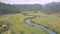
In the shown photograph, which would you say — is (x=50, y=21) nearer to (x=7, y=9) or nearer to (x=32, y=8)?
(x=32, y=8)

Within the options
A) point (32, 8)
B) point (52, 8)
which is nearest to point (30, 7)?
point (32, 8)

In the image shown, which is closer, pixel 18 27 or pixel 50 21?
pixel 18 27

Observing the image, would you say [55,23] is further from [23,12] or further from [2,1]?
[2,1]

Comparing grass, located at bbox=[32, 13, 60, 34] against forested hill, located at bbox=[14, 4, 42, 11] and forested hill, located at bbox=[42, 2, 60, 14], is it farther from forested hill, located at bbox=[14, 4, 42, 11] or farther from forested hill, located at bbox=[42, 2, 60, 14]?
forested hill, located at bbox=[14, 4, 42, 11]

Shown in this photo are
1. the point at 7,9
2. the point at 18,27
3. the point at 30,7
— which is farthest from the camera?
the point at 30,7

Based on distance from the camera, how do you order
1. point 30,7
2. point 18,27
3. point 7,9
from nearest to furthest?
point 18,27 → point 7,9 → point 30,7

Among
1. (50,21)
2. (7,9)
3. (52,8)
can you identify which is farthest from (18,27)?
(52,8)

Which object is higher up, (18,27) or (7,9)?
(7,9)

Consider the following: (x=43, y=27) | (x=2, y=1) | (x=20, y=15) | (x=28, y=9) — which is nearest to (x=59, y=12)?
(x=43, y=27)
